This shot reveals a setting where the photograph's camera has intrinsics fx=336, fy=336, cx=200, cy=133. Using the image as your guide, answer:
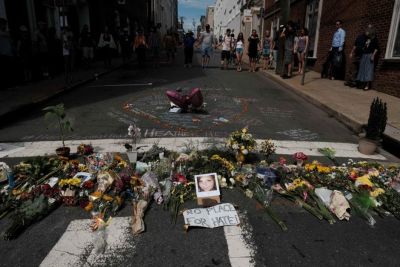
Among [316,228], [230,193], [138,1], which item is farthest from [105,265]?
[138,1]

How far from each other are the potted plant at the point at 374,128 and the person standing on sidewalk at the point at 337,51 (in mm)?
7968

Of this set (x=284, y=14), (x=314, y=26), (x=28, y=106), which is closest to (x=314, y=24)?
(x=314, y=26)

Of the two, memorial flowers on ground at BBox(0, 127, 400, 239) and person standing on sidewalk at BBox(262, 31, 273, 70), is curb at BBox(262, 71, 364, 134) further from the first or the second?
person standing on sidewalk at BBox(262, 31, 273, 70)

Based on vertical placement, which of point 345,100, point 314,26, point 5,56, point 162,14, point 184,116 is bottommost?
point 184,116

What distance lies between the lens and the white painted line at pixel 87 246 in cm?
277

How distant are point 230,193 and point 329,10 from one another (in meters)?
13.4

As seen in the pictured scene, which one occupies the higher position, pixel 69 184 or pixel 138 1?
pixel 138 1

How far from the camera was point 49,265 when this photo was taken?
2.72 m

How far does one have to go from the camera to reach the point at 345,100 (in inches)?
363

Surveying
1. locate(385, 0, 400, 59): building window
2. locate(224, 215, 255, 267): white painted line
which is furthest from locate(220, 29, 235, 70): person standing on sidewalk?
locate(224, 215, 255, 267): white painted line

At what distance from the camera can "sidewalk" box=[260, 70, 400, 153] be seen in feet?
22.6

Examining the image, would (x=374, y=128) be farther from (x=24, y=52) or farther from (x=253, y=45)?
(x=253, y=45)

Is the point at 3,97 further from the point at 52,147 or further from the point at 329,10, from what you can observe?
the point at 329,10

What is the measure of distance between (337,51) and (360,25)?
4.00 ft
